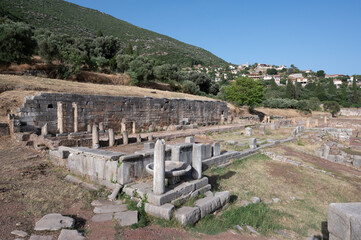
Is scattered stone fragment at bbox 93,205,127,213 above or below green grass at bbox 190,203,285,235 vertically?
above

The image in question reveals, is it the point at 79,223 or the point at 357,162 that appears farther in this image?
the point at 357,162

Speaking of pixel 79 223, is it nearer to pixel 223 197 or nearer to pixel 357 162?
pixel 223 197

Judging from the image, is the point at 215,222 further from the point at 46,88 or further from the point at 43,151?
the point at 46,88

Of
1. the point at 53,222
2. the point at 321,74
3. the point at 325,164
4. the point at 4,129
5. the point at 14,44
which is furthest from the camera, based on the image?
the point at 321,74

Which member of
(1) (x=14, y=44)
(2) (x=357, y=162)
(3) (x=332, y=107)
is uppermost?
(1) (x=14, y=44)

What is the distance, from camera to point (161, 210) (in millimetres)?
5906

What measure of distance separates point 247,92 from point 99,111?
92.4ft

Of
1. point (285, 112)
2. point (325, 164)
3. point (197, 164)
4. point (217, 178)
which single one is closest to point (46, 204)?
point (197, 164)

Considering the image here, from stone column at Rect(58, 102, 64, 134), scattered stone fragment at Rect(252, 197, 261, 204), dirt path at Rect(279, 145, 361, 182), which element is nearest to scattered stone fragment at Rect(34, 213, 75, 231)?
scattered stone fragment at Rect(252, 197, 261, 204)

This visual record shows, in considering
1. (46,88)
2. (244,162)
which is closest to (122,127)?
(46,88)

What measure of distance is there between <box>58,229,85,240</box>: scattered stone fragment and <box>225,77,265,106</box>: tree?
1470 inches

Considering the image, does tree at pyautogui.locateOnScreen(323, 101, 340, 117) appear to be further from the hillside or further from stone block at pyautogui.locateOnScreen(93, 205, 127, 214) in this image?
stone block at pyautogui.locateOnScreen(93, 205, 127, 214)

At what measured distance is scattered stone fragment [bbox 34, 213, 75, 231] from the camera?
202 inches

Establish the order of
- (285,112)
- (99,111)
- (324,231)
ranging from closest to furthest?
(324,231), (99,111), (285,112)
